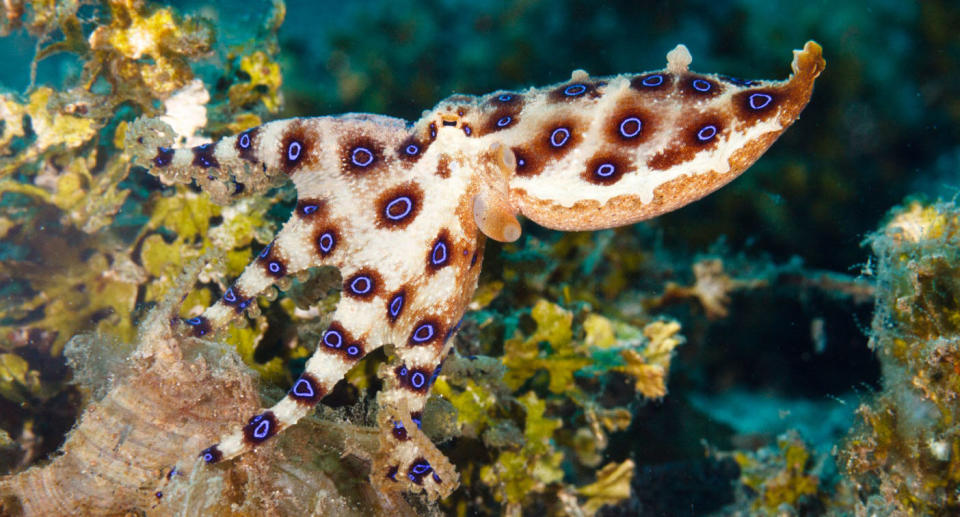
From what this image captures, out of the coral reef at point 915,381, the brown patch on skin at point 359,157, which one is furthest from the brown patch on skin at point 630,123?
the coral reef at point 915,381

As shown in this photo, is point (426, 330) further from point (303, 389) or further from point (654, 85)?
point (654, 85)

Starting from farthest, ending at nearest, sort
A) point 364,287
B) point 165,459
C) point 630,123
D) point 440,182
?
1. point 440,182
2. point 364,287
3. point 630,123
4. point 165,459

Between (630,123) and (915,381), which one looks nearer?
(630,123)

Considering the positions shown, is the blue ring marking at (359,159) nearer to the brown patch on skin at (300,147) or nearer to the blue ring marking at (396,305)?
the brown patch on skin at (300,147)

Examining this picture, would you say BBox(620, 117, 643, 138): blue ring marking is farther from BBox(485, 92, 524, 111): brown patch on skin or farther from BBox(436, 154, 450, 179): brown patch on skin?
BBox(436, 154, 450, 179): brown patch on skin

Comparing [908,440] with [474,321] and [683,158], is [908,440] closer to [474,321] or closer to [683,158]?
[683,158]

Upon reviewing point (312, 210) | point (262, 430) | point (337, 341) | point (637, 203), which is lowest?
point (262, 430)

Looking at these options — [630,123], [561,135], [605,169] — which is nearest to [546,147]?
[561,135]
